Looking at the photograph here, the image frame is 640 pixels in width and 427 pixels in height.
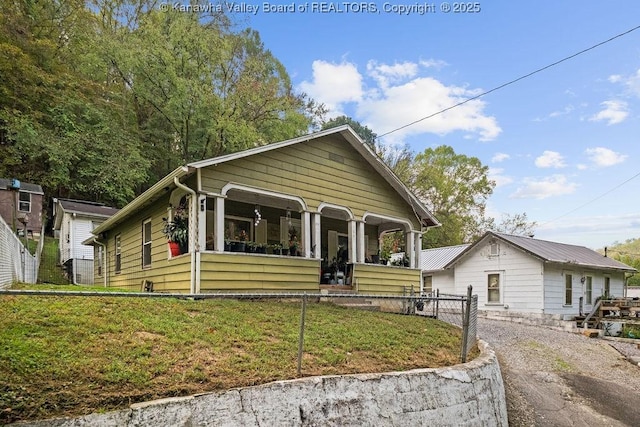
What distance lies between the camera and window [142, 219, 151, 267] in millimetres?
11125

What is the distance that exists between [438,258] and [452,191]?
14141 millimetres

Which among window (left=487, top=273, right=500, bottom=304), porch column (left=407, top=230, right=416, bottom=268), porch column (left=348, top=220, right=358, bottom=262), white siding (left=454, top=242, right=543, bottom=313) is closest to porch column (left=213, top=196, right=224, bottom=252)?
porch column (left=348, top=220, right=358, bottom=262)

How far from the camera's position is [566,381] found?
7762 mm

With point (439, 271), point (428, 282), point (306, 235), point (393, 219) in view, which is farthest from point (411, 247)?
point (428, 282)

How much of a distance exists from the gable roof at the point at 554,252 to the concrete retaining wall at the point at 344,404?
40.0 feet

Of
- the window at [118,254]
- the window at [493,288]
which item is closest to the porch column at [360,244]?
the window at [118,254]

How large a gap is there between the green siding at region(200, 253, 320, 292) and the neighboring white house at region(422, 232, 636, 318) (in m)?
10.2

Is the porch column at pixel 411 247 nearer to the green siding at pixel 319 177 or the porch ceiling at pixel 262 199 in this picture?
the green siding at pixel 319 177

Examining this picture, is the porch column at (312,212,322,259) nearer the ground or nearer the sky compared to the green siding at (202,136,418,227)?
nearer the ground

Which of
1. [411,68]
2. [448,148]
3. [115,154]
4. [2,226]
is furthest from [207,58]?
[448,148]

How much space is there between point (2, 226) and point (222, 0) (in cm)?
2355

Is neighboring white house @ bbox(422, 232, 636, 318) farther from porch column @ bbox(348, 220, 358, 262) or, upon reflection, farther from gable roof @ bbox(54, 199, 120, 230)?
gable roof @ bbox(54, 199, 120, 230)

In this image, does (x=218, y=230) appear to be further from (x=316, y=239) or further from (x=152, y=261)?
(x=152, y=261)

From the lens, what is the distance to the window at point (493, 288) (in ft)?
57.2
